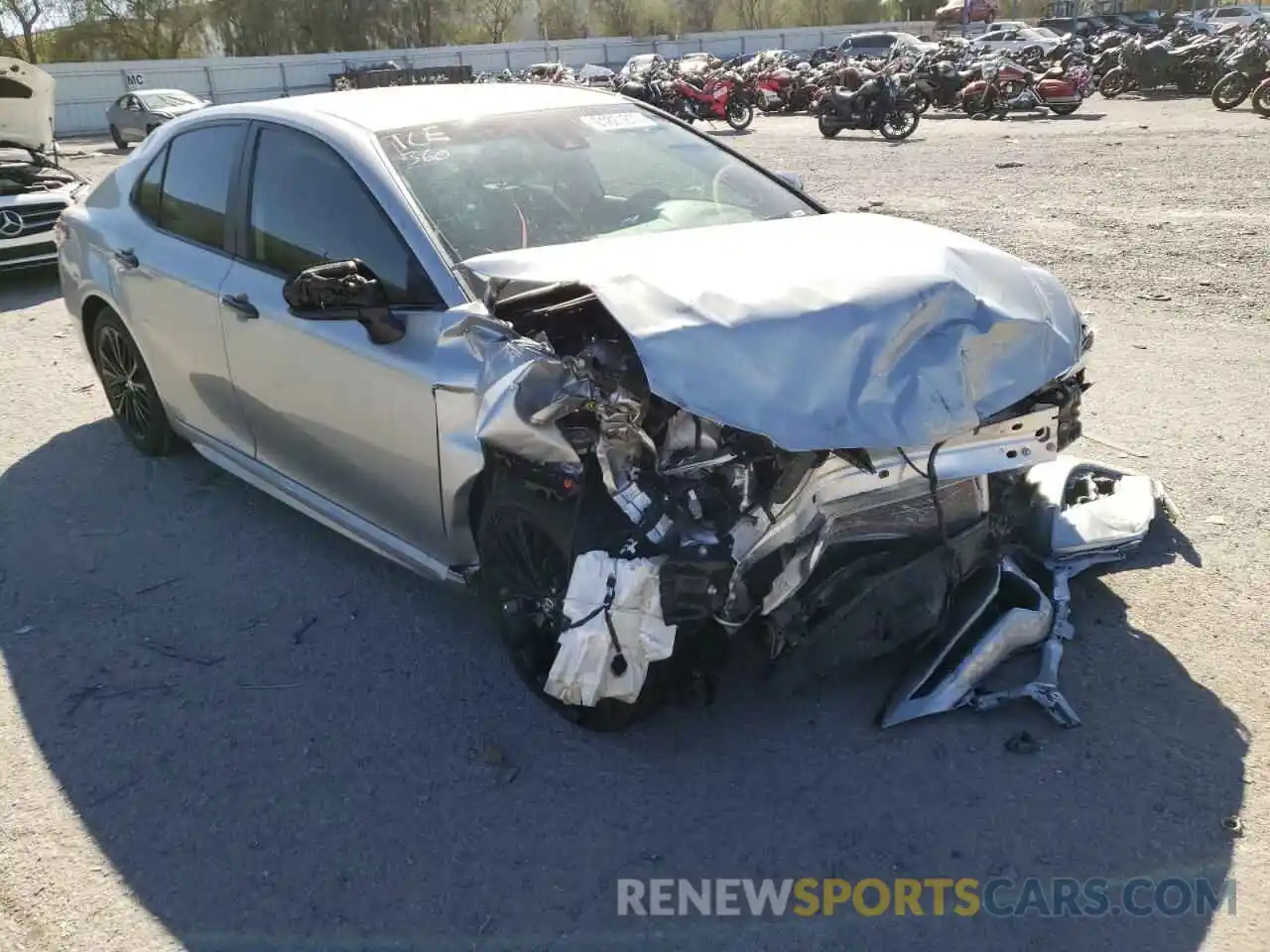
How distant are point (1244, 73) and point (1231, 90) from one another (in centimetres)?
34

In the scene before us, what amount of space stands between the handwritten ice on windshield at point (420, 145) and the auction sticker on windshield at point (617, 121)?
68 centimetres

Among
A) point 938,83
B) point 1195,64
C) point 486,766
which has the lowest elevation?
point 938,83

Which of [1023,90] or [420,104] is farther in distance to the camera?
[1023,90]

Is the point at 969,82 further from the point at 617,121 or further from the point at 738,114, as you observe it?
the point at 617,121

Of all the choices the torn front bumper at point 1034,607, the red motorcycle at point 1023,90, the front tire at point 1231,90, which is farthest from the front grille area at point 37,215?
the front tire at point 1231,90

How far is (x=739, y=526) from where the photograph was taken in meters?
2.81

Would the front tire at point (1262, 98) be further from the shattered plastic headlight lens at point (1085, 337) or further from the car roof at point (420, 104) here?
the shattered plastic headlight lens at point (1085, 337)

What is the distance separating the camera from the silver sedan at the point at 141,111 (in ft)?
85.9

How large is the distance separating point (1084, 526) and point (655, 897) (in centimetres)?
214

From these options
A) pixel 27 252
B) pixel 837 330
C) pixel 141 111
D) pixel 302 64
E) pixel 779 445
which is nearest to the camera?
pixel 779 445

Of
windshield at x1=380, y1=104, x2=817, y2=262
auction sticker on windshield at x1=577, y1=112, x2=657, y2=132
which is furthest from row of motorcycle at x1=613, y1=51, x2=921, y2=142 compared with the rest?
windshield at x1=380, y1=104, x2=817, y2=262

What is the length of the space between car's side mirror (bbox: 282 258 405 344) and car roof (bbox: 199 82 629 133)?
75 cm

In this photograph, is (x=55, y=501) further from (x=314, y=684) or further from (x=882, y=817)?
(x=882, y=817)

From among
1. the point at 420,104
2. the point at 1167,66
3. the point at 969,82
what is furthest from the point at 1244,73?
the point at 420,104
